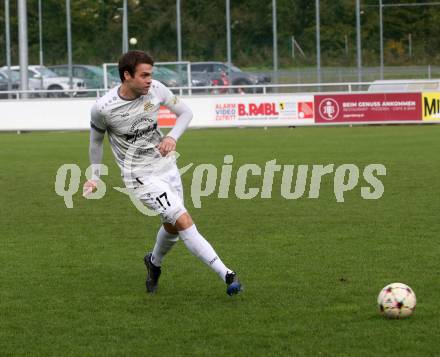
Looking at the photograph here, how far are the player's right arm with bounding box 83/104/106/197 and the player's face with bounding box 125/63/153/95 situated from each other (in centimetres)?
39

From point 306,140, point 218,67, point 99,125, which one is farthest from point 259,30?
point 99,125

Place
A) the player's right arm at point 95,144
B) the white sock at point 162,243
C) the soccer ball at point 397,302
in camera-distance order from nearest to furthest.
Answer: the soccer ball at point 397,302
the player's right arm at point 95,144
the white sock at point 162,243

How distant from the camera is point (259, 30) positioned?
174 feet

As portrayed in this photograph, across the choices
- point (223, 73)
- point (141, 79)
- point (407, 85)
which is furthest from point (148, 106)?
point (223, 73)

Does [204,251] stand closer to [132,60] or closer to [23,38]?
[132,60]

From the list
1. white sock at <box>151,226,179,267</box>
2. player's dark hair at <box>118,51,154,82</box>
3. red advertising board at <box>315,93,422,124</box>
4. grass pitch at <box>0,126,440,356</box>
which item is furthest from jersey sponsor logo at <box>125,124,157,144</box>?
red advertising board at <box>315,93,422,124</box>

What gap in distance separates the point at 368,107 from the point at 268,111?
3077mm

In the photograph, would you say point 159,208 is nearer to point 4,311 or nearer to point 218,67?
point 4,311

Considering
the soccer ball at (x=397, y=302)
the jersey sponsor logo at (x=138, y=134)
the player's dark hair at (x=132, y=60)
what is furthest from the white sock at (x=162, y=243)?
the soccer ball at (x=397, y=302)

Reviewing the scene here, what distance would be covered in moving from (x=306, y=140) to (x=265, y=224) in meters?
15.2

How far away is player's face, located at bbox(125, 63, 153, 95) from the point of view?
25.2 feet

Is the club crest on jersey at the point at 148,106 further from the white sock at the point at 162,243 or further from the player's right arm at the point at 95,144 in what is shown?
the white sock at the point at 162,243

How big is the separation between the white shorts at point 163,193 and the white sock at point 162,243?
324mm

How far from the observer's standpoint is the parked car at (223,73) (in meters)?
44.6
